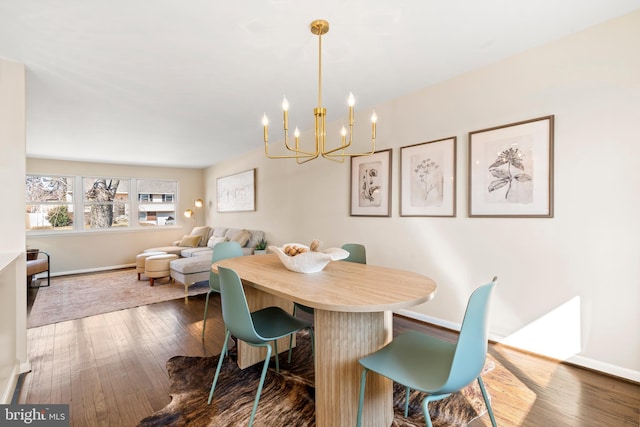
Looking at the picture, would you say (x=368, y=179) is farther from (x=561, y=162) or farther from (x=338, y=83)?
(x=561, y=162)

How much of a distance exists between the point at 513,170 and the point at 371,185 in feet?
4.70

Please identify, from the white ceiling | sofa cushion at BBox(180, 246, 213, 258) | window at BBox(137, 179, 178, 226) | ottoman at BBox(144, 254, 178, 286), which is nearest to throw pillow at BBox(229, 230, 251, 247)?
sofa cushion at BBox(180, 246, 213, 258)

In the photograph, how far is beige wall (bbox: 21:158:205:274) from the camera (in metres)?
5.81

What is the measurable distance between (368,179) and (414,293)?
217 cm

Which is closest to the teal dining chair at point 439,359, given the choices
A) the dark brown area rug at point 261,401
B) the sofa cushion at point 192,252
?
the dark brown area rug at point 261,401

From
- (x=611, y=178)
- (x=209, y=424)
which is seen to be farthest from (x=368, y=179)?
(x=209, y=424)

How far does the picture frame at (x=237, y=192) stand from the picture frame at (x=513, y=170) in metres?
4.01

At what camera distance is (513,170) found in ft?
7.77

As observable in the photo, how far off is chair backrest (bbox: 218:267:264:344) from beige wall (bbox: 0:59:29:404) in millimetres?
1708

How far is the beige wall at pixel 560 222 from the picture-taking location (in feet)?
6.32

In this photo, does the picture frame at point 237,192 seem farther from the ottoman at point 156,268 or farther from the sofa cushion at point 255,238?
the ottoman at point 156,268

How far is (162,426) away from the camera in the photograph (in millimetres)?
1600

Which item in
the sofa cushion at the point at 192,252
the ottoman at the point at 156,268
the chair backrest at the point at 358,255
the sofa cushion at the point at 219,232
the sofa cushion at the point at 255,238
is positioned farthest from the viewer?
the sofa cushion at the point at 219,232

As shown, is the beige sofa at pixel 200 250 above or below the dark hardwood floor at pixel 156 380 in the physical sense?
above
